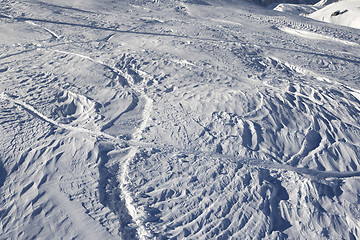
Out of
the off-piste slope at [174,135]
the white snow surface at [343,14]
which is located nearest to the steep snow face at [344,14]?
the white snow surface at [343,14]

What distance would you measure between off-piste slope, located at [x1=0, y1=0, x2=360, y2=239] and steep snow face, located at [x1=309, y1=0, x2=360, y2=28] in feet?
7.90

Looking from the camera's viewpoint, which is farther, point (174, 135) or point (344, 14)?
point (344, 14)

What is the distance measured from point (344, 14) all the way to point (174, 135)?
6329 mm

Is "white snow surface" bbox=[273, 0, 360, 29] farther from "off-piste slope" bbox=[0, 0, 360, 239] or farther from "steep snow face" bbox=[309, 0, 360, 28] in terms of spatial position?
"off-piste slope" bbox=[0, 0, 360, 239]

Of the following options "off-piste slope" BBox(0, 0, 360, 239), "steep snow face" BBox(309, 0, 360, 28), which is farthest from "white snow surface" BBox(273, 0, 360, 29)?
"off-piste slope" BBox(0, 0, 360, 239)

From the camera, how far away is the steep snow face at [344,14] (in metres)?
7.08

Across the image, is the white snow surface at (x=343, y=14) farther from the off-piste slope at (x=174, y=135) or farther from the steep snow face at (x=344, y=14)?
the off-piste slope at (x=174, y=135)

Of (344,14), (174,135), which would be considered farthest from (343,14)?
(174,135)

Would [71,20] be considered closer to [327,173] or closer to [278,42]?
[278,42]

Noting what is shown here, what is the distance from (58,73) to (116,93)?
2.65 feet

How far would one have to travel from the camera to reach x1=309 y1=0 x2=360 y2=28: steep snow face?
23.2ft

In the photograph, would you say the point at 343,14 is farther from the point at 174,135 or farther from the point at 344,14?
the point at 174,135

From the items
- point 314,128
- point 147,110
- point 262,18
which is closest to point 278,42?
point 262,18

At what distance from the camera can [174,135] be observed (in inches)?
114
